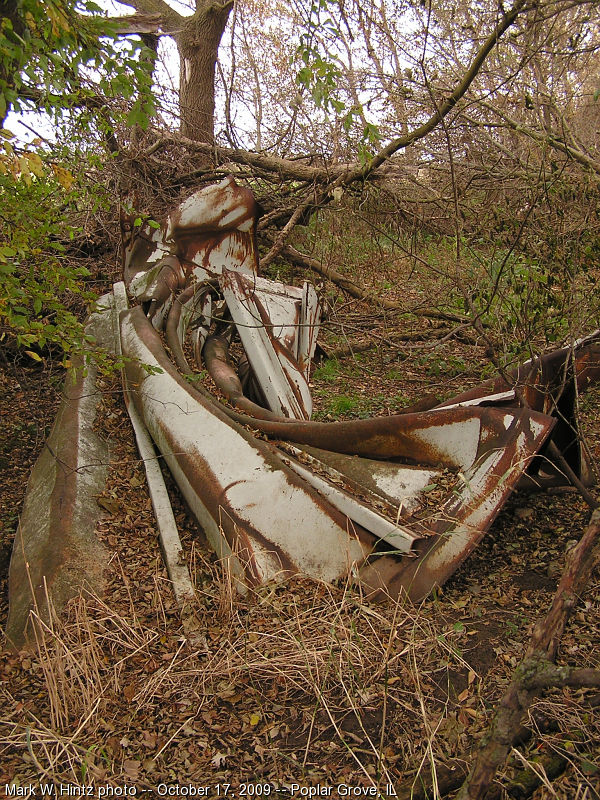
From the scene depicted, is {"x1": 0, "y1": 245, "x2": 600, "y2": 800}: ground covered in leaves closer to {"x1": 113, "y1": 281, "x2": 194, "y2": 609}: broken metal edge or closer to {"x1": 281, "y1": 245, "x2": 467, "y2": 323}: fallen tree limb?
{"x1": 113, "y1": 281, "x2": 194, "y2": 609}: broken metal edge

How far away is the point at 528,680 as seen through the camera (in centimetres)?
160

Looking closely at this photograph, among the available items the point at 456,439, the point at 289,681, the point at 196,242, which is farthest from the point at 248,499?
the point at 196,242

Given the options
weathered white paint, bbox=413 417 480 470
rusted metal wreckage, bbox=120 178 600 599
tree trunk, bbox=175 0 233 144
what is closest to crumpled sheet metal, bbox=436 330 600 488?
rusted metal wreckage, bbox=120 178 600 599

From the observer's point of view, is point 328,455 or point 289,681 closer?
point 289,681

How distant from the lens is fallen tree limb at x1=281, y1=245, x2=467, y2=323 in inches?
253

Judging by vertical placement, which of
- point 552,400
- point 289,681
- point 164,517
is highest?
point 552,400

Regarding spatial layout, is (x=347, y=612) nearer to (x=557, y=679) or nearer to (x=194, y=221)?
(x=557, y=679)

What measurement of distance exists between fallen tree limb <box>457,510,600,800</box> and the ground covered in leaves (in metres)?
0.24

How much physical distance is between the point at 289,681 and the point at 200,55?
861cm

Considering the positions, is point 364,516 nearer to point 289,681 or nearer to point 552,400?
point 289,681

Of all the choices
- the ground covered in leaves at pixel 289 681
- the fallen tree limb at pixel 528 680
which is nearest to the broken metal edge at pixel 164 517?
the ground covered in leaves at pixel 289 681

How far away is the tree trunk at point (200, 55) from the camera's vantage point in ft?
28.4

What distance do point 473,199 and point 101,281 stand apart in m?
3.73

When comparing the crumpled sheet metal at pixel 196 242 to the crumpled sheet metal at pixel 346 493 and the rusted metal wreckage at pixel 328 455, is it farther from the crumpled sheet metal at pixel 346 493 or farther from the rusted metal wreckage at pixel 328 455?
the crumpled sheet metal at pixel 346 493
